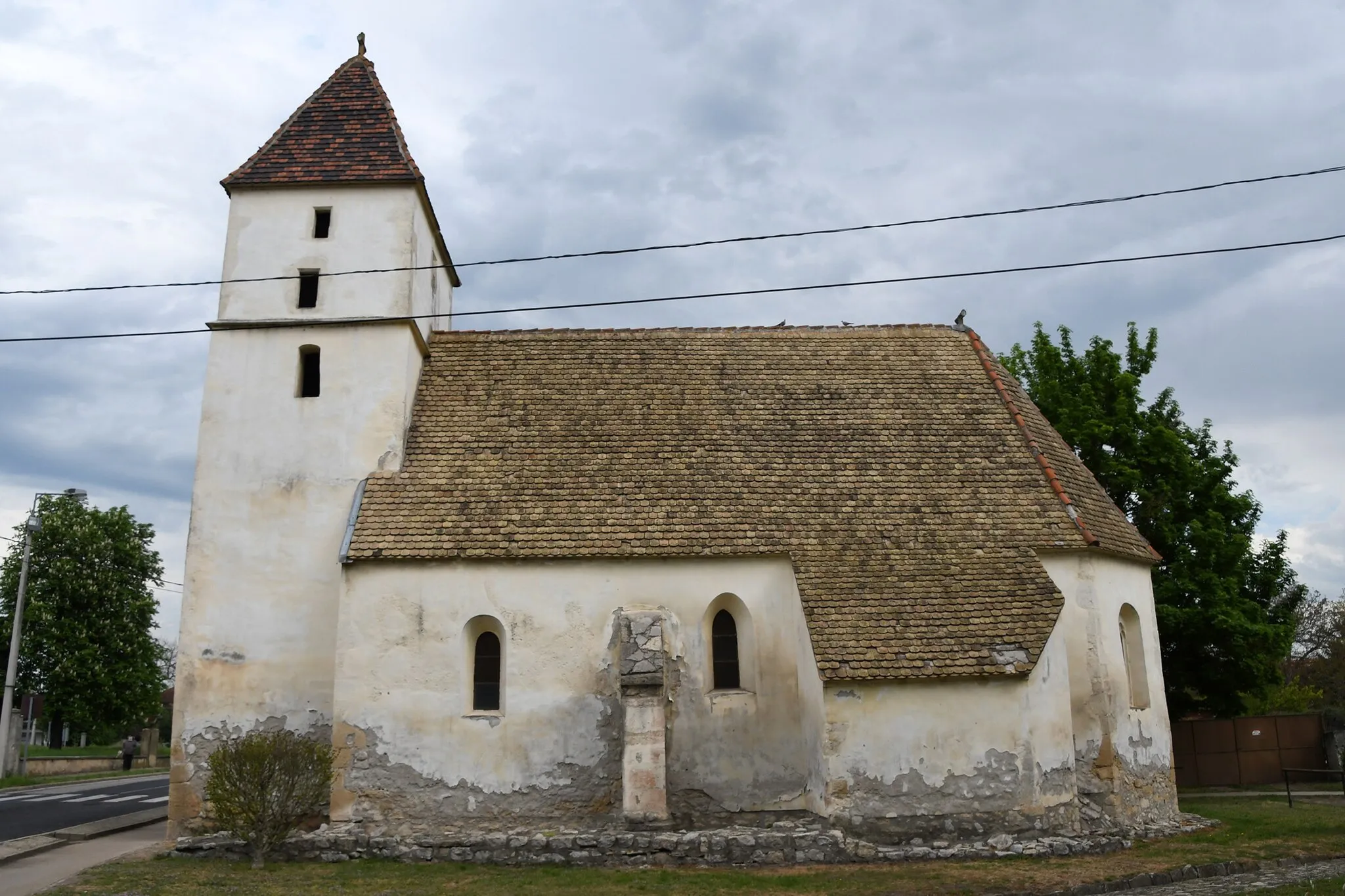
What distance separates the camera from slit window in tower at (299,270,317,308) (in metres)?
18.7

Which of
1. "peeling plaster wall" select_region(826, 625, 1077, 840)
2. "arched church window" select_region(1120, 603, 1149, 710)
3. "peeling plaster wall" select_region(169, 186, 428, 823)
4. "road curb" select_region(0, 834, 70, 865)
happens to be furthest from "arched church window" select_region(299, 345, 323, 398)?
"arched church window" select_region(1120, 603, 1149, 710)

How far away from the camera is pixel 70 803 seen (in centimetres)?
2306

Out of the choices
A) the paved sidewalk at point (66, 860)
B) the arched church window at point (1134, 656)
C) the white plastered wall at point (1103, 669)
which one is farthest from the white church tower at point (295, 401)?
the arched church window at point (1134, 656)

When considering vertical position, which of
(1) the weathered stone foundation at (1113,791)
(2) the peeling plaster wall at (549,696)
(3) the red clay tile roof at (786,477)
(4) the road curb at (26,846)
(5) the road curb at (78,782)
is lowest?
(5) the road curb at (78,782)

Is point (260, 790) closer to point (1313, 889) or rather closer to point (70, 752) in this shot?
point (1313, 889)

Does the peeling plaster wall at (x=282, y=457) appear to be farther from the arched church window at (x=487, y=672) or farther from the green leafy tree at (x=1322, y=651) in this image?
the green leafy tree at (x=1322, y=651)

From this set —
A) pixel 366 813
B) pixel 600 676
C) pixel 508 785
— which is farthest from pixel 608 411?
pixel 366 813

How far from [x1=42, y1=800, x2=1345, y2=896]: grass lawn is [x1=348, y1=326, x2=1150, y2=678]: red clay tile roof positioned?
282cm

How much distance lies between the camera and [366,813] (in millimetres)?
15258

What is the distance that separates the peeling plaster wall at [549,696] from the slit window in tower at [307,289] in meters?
5.90

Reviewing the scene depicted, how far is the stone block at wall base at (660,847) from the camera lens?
13.5m

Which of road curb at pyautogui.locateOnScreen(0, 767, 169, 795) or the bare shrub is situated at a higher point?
the bare shrub

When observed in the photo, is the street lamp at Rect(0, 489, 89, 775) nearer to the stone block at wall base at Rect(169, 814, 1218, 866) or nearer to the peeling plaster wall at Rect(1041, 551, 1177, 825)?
the stone block at wall base at Rect(169, 814, 1218, 866)

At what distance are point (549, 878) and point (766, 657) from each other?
17.6 ft
